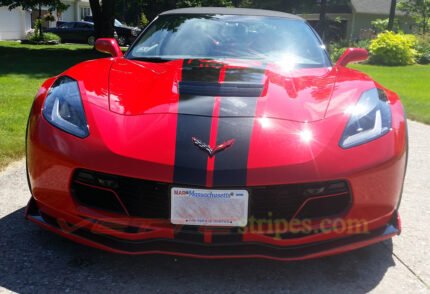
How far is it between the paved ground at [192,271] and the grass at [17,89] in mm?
1701

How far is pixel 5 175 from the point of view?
Result: 3.78m

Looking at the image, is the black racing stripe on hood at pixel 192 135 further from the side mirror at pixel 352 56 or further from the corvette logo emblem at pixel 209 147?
the side mirror at pixel 352 56

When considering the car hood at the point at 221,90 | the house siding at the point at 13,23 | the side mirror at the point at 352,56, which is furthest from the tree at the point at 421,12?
the car hood at the point at 221,90

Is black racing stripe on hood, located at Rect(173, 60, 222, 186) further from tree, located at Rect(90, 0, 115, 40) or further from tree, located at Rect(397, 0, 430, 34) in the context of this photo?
tree, located at Rect(397, 0, 430, 34)

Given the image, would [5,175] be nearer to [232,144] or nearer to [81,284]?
[81,284]

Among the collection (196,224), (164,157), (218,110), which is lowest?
(196,224)

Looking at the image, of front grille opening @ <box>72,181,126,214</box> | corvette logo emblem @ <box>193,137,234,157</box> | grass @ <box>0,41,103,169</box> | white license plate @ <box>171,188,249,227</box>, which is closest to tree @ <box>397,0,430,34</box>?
grass @ <box>0,41,103,169</box>

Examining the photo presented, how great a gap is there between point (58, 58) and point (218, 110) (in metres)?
14.0

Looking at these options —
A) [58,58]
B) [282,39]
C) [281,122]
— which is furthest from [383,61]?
[281,122]

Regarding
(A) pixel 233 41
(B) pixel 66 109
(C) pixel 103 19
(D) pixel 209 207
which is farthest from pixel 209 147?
(C) pixel 103 19

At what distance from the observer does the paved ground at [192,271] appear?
2230 mm

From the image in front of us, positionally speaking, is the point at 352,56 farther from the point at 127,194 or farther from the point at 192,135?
the point at 127,194

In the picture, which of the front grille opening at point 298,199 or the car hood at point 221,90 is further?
the car hood at point 221,90

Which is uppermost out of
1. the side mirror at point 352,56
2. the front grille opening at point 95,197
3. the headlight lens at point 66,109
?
the side mirror at point 352,56
